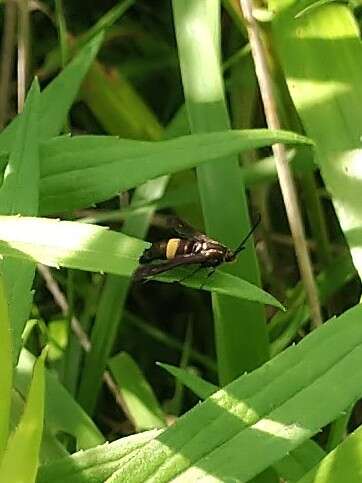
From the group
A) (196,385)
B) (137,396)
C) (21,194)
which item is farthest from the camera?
(137,396)

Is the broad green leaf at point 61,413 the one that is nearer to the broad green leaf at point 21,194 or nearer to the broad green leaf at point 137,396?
the broad green leaf at point 137,396

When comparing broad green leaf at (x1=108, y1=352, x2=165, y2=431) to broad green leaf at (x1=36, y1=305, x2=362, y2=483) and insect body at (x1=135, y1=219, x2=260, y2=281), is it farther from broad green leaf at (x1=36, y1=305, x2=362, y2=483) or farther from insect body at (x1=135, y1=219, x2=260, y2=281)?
broad green leaf at (x1=36, y1=305, x2=362, y2=483)

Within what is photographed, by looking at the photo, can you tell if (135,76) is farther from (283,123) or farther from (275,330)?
(275,330)

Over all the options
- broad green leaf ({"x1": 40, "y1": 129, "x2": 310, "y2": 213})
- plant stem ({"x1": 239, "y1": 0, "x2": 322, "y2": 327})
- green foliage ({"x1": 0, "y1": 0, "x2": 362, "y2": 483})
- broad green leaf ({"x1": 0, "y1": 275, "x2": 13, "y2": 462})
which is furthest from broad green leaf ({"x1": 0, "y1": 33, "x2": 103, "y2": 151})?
broad green leaf ({"x1": 0, "y1": 275, "x2": 13, "y2": 462})

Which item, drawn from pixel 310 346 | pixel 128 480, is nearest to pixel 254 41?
pixel 310 346

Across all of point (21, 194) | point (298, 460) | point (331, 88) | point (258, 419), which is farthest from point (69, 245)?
point (331, 88)

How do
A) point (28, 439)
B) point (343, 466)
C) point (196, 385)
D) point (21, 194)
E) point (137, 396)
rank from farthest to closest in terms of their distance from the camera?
point (137, 396), point (196, 385), point (21, 194), point (343, 466), point (28, 439)

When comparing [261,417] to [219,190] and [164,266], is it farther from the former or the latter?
[219,190]
